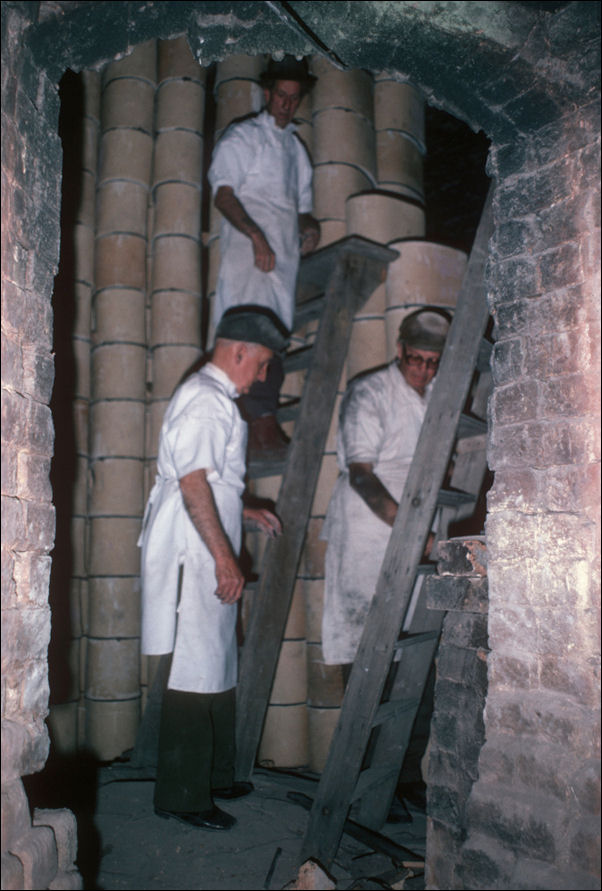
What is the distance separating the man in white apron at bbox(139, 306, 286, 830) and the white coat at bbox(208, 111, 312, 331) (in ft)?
1.78

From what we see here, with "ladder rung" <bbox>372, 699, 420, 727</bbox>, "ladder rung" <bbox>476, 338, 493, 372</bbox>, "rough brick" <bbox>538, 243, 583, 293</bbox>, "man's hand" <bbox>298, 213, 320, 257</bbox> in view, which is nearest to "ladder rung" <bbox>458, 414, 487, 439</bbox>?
"ladder rung" <bbox>476, 338, 493, 372</bbox>

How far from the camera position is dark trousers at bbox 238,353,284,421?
12.5 ft

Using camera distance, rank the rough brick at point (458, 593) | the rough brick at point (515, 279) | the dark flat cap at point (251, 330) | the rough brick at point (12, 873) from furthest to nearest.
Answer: the dark flat cap at point (251, 330) < the rough brick at point (458, 593) < the rough brick at point (515, 279) < the rough brick at point (12, 873)

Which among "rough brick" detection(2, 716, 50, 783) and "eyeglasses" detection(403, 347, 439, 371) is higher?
"eyeglasses" detection(403, 347, 439, 371)

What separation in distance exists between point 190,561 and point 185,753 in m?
0.81

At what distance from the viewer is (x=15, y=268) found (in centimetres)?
172

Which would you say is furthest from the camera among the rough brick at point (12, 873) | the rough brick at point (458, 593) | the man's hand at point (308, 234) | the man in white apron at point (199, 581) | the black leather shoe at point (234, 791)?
the man's hand at point (308, 234)

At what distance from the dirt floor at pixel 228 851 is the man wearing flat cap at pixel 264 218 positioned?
5.78 ft

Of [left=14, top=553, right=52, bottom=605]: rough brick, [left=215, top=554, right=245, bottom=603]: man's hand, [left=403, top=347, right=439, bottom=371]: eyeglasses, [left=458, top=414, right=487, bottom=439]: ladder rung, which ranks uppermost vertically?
[left=403, top=347, right=439, bottom=371]: eyeglasses

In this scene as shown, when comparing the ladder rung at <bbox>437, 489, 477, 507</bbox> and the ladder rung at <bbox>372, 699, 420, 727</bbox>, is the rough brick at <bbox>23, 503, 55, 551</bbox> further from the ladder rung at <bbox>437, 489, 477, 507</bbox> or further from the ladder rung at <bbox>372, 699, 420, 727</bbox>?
the ladder rung at <bbox>437, 489, 477, 507</bbox>

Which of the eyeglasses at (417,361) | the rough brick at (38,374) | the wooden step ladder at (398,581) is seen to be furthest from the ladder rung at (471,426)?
the rough brick at (38,374)

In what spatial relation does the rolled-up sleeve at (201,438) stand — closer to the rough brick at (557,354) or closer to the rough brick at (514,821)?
the rough brick at (557,354)

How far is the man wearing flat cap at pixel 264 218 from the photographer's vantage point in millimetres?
3777

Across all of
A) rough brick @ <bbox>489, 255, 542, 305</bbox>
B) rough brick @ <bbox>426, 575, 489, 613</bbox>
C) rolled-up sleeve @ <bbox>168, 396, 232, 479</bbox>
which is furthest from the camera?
rolled-up sleeve @ <bbox>168, 396, 232, 479</bbox>
